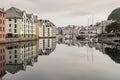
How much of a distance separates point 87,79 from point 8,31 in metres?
75.4

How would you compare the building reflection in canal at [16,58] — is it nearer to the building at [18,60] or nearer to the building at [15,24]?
the building at [18,60]

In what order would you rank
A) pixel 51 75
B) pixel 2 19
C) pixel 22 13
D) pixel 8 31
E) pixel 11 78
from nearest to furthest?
pixel 11 78
pixel 51 75
pixel 2 19
pixel 8 31
pixel 22 13

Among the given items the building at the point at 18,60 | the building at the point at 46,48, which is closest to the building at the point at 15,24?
the building at the point at 46,48

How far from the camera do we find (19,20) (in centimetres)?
9300

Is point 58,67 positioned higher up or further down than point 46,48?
higher up

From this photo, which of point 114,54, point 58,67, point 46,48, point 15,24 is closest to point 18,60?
point 58,67

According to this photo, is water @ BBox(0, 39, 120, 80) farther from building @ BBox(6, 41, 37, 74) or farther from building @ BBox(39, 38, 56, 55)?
building @ BBox(39, 38, 56, 55)

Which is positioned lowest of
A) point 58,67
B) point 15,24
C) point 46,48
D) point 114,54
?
point 46,48

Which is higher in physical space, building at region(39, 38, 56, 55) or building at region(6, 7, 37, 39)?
building at region(6, 7, 37, 39)

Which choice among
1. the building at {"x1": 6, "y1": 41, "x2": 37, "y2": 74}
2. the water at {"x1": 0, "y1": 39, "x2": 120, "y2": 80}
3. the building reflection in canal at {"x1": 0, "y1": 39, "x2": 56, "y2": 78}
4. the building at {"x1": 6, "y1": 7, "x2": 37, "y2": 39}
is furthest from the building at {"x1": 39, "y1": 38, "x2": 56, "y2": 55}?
the building at {"x1": 6, "y1": 7, "x2": 37, "y2": 39}

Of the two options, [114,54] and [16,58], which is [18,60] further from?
[114,54]

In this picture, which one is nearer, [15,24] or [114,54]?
[114,54]

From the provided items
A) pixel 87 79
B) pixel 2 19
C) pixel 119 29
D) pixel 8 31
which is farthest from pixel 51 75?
pixel 119 29

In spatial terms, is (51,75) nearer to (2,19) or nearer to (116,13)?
(2,19)
